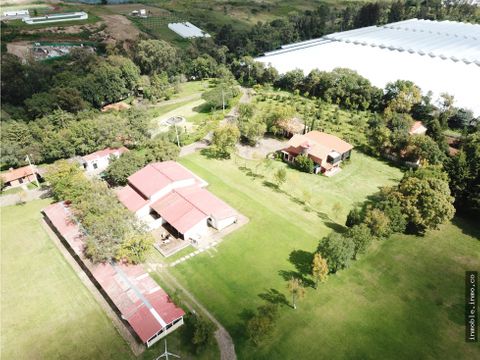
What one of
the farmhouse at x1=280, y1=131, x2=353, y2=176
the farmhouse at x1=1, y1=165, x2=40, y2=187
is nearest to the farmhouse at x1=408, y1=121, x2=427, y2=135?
the farmhouse at x1=280, y1=131, x2=353, y2=176

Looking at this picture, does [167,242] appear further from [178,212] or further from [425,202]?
[425,202]

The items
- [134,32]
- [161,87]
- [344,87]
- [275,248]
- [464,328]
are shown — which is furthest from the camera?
[134,32]

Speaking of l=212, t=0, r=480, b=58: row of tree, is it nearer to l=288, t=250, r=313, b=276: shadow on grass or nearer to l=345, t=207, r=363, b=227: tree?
l=345, t=207, r=363, b=227: tree

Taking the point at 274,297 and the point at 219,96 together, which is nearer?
the point at 274,297

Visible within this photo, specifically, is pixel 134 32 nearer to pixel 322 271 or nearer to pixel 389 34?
pixel 389 34

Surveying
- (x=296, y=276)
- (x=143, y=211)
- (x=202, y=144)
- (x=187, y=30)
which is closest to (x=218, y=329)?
(x=296, y=276)

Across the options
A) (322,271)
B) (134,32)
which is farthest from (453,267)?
(134,32)

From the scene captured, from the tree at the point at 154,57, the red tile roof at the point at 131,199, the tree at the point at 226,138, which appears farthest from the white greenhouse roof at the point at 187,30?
the red tile roof at the point at 131,199
